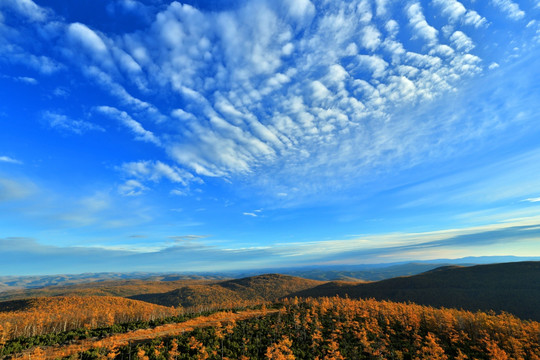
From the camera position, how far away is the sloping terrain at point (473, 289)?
7119 centimetres

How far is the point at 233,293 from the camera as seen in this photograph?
5226 inches

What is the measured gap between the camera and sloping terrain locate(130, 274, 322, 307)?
4668 inches

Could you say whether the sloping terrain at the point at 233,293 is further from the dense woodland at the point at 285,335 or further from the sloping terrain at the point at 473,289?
the dense woodland at the point at 285,335

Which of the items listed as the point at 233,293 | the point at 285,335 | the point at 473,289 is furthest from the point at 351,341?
the point at 233,293

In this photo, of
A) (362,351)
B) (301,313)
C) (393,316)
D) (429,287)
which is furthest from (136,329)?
(429,287)

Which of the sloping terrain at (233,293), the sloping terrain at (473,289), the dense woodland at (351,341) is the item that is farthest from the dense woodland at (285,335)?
the sloping terrain at (233,293)

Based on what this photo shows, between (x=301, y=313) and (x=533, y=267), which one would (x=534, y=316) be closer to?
(x=533, y=267)

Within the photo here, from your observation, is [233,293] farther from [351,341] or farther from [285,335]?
[351,341]

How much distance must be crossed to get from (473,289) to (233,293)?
112399mm

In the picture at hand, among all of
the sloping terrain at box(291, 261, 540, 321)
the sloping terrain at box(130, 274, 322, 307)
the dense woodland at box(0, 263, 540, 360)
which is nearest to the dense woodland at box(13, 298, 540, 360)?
the dense woodland at box(0, 263, 540, 360)

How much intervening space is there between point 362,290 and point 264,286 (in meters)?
63.6

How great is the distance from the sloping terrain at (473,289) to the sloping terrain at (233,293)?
99.8 feet

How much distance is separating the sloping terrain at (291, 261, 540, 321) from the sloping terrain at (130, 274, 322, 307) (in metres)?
30.4

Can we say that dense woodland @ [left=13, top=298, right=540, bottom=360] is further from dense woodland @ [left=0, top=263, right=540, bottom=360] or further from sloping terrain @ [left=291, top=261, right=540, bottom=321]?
sloping terrain @ [left=291, top=261, right=540, bottom=321]
